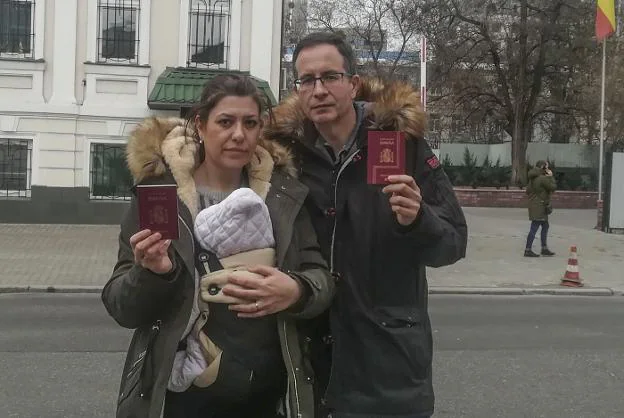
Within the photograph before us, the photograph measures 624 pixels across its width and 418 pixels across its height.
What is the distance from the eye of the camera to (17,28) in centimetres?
1560

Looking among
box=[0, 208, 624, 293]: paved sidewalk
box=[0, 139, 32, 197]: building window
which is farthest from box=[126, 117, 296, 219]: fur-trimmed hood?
box=[0, 139, 32, 197]: building window

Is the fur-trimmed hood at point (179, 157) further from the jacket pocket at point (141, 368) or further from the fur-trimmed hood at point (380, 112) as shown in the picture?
the jacket pocket at point (141, 368)

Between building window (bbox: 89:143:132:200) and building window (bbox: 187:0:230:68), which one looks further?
building window (bbox: 187:0:230:68)

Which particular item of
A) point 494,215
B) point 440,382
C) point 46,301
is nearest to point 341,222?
point 440,382

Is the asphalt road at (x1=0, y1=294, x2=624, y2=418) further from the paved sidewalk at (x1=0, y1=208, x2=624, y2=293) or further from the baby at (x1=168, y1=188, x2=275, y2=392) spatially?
the baby at (x1=168, y1=188, x2=275, y2=392)

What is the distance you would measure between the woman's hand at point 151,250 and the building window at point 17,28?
15.4 m

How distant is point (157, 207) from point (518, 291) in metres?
9.36

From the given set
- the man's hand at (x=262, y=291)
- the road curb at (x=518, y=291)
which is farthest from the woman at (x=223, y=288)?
the road curb at (x=518, y=291)

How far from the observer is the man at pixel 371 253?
2295 mm

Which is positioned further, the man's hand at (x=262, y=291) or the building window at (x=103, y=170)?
the building window at (x=103, y=170)

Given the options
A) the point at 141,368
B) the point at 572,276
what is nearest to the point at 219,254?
the point at 141,368

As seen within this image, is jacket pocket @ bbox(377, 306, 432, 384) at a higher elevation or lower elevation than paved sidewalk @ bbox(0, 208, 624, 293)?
higher

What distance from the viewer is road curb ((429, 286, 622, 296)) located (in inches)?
411

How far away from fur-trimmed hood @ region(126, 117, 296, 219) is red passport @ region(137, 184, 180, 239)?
10.4 inches
